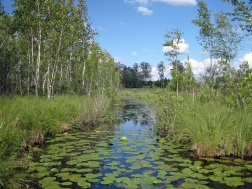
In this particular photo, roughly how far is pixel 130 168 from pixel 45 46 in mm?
16966

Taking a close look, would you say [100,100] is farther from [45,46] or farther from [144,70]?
[144,70]

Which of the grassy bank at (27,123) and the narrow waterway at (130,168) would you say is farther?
the narrow waterway at (130,168)

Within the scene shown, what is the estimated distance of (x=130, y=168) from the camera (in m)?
6.48

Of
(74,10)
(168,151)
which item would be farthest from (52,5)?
(168,151)

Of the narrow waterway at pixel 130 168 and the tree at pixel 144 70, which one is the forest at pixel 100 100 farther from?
the tree at pixel 144 70

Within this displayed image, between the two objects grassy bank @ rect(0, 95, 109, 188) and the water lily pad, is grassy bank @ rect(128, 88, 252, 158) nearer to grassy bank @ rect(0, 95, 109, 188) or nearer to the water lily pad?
the water lily pad

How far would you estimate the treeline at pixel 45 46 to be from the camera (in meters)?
16.5

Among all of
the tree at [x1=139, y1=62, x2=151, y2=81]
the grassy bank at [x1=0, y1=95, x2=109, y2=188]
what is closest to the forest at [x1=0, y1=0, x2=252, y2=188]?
the grassy bank at [x1=0, y1=95, x2=109, y2=188]

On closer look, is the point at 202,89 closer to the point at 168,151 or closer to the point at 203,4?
the point at 168,151

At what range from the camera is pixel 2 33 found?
21.7m

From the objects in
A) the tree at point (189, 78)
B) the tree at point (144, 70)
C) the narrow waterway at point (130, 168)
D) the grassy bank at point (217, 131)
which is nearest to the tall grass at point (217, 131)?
the grassy bank at point (217, 131)

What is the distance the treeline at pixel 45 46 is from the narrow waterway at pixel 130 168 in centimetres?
830

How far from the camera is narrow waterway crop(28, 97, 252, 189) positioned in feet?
17.9

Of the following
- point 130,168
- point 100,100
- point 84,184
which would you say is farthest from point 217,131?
point 100,100
